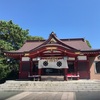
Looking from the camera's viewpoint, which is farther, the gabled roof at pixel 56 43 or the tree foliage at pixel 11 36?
the tree foliage at pixel 11 36

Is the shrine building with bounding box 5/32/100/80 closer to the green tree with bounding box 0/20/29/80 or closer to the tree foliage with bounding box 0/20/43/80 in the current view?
the tree foliage with bounding box 0/20/43/80

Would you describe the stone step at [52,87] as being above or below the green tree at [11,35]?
below

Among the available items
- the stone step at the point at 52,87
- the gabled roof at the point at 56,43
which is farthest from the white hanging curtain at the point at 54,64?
the stone step at the point at 52,87

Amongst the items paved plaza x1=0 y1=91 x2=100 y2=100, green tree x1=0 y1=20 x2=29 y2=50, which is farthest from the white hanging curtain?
green tree x1=0 y1=20 x2=29 y2=50

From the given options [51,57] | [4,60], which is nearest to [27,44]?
[4,60]

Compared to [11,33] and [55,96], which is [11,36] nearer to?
[11,33]

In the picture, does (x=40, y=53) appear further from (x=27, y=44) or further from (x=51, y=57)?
(x=27, y=44)

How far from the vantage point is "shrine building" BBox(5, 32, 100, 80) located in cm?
1750

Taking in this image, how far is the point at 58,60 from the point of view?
17859 millimetres

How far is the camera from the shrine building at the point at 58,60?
1750 centimetres

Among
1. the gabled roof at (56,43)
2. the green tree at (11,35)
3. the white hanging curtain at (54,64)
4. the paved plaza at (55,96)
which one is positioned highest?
the green tree at (11,35)

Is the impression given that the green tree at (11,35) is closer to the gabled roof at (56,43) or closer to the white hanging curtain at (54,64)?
the gabled roof at (56,43)

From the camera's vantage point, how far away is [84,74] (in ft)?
61.6

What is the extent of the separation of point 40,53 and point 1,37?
10754mm
